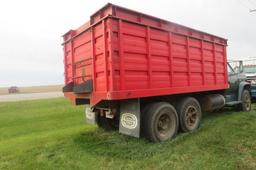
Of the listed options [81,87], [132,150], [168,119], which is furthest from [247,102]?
[81,87]

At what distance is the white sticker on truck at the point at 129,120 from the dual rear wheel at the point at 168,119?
339mm

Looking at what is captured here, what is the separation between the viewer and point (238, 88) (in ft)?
33.0

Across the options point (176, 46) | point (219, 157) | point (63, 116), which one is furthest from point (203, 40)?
point (63, 116)

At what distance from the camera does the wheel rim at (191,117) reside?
22.6 feet

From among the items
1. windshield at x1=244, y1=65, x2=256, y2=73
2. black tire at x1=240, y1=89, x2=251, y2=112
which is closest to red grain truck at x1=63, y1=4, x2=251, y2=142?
black tire at x1=240, y1=89, x2=251, y2=112

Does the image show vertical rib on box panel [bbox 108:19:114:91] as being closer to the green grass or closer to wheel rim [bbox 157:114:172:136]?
the green grass

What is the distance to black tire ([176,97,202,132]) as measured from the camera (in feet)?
21.7

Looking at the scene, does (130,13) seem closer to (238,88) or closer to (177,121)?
(177,121)

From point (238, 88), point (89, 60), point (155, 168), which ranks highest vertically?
point (89, 60)

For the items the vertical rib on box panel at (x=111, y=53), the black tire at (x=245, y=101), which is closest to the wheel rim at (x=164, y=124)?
the vertical rib on box panel at (x=111, y=53)

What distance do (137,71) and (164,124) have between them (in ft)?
5.37

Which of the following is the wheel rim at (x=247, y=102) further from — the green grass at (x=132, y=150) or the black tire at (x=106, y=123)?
the black tire at (x=106, y=123)

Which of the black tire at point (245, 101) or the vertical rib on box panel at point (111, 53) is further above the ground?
the vertical rib on box panel at point (111, 53)

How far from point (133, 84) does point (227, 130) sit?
2982mm
